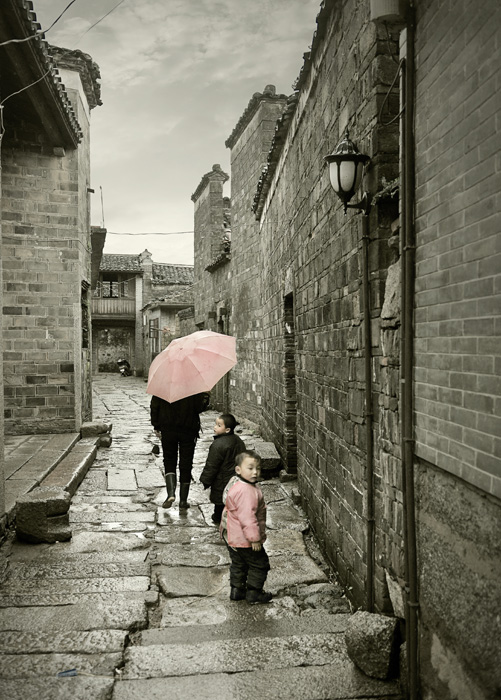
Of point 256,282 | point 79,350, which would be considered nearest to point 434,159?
point 79,350

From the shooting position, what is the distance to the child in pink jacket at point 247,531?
3.86 metres

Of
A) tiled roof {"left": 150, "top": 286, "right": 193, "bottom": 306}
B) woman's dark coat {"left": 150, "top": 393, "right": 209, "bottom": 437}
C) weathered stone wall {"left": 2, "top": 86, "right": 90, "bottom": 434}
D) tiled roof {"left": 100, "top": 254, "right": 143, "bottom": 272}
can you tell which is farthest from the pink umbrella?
tiled roof {"left": 100, "top": 254, "right": 143, "bottom": 272}

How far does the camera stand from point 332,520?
4.57m

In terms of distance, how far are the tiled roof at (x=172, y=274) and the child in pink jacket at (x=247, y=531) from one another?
105 ft

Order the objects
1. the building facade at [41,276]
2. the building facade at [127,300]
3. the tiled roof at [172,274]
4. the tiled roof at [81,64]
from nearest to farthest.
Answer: the building facade at [41,276]
the tiled roof at [81,64]
the building facade at [127,300]
the tiled roof at [172,274]

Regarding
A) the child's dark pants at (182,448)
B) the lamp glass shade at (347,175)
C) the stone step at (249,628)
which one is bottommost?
the stone step at (249,628)

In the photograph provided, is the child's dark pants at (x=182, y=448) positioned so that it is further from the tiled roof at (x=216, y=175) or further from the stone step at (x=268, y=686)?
the tiled roof at (x=216, y=175)

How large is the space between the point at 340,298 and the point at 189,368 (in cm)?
194

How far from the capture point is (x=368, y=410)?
11.4 ft

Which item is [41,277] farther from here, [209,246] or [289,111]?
[209,246]

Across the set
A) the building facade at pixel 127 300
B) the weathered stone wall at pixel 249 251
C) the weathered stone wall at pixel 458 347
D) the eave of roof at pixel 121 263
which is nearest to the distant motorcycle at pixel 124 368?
the building facade at pixel 127 300

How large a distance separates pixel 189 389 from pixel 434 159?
139 inches

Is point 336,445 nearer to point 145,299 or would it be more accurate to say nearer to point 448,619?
point 448,619

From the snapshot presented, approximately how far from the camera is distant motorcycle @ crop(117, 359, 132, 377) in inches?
1294
